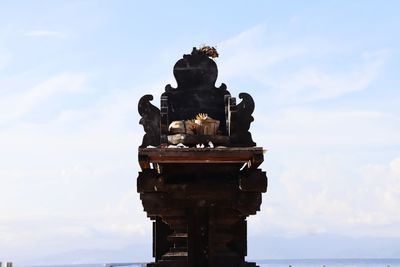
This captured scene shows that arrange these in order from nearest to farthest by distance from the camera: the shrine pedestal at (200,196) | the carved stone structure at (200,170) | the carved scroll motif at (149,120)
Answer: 1. the carved stone structure at (200,170)
2. the shrine pedestal at (200,196)
3. the carved scroll motif at (149,120)

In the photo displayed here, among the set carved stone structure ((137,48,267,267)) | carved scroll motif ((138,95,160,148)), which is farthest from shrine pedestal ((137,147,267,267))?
carved scroll motif ((138,95,160,148))

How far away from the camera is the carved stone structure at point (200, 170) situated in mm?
10680

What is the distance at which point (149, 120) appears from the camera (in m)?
12.3

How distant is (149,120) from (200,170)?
101 centimetres

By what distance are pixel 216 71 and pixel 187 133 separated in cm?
171

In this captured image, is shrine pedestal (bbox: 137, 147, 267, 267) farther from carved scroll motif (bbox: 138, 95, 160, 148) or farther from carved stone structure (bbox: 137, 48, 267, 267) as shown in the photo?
carved scroll motif (bbox: 138, 95, 160, 148)

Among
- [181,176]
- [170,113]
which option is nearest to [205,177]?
[181,176]

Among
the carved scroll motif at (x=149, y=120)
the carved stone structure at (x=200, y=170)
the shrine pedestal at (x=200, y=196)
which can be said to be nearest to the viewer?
the carved stone structure at (x=200, y=170)

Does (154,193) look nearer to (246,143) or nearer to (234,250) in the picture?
(246,143)

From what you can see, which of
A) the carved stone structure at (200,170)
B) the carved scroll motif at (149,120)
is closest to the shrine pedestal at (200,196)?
the carved stone structure at (200,170)

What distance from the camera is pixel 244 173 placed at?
11.3 meters

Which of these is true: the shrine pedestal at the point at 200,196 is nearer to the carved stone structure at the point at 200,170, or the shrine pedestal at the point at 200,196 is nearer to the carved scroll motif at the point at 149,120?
the carved stone structure at the point at 200,170

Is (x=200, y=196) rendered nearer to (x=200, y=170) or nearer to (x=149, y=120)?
(x=200, y=170)

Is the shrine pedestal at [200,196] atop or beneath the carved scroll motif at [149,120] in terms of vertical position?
beneath
